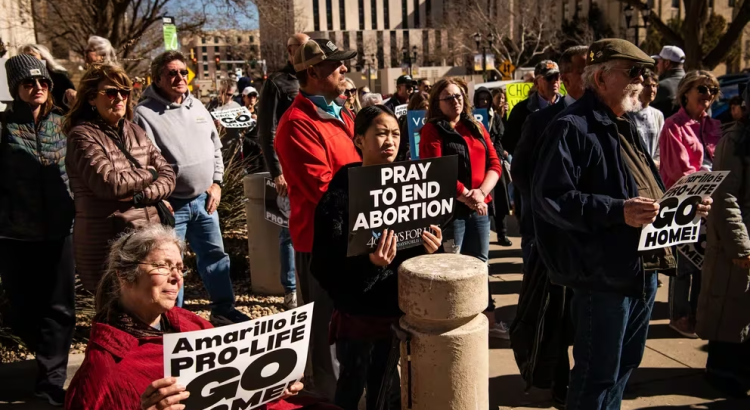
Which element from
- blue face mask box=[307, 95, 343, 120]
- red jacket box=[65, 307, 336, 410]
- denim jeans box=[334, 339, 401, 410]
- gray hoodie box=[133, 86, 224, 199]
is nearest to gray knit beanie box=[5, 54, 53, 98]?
gray hoodie box=[133, 86, 224, 199]

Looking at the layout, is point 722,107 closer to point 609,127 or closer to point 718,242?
point 718,242

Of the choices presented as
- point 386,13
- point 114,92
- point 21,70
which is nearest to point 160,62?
point 114,92

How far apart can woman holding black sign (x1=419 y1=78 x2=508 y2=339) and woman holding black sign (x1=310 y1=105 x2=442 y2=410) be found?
1.57m

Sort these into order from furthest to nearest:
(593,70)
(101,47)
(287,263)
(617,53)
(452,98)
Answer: (101,47) < (287,263) < (452,98) < (593,70) < (617,53)

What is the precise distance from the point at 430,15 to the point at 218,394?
407 ft

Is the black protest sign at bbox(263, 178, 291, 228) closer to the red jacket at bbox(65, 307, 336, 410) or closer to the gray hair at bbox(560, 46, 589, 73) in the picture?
the gray hair at bbox(560, 46, 589, 73)

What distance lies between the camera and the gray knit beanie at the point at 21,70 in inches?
159

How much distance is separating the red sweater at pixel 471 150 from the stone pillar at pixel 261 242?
186 cm

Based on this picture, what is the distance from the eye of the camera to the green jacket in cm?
405

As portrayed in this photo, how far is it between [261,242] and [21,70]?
2.77 m

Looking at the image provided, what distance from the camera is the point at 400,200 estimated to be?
3.12 metres

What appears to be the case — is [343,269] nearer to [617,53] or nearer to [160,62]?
[617,53]

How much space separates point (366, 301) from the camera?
319 centimetres

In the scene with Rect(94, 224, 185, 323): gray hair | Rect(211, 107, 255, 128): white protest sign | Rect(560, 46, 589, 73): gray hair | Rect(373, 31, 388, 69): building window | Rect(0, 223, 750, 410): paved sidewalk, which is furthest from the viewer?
Rect(373, 31, 388, 69): building window
